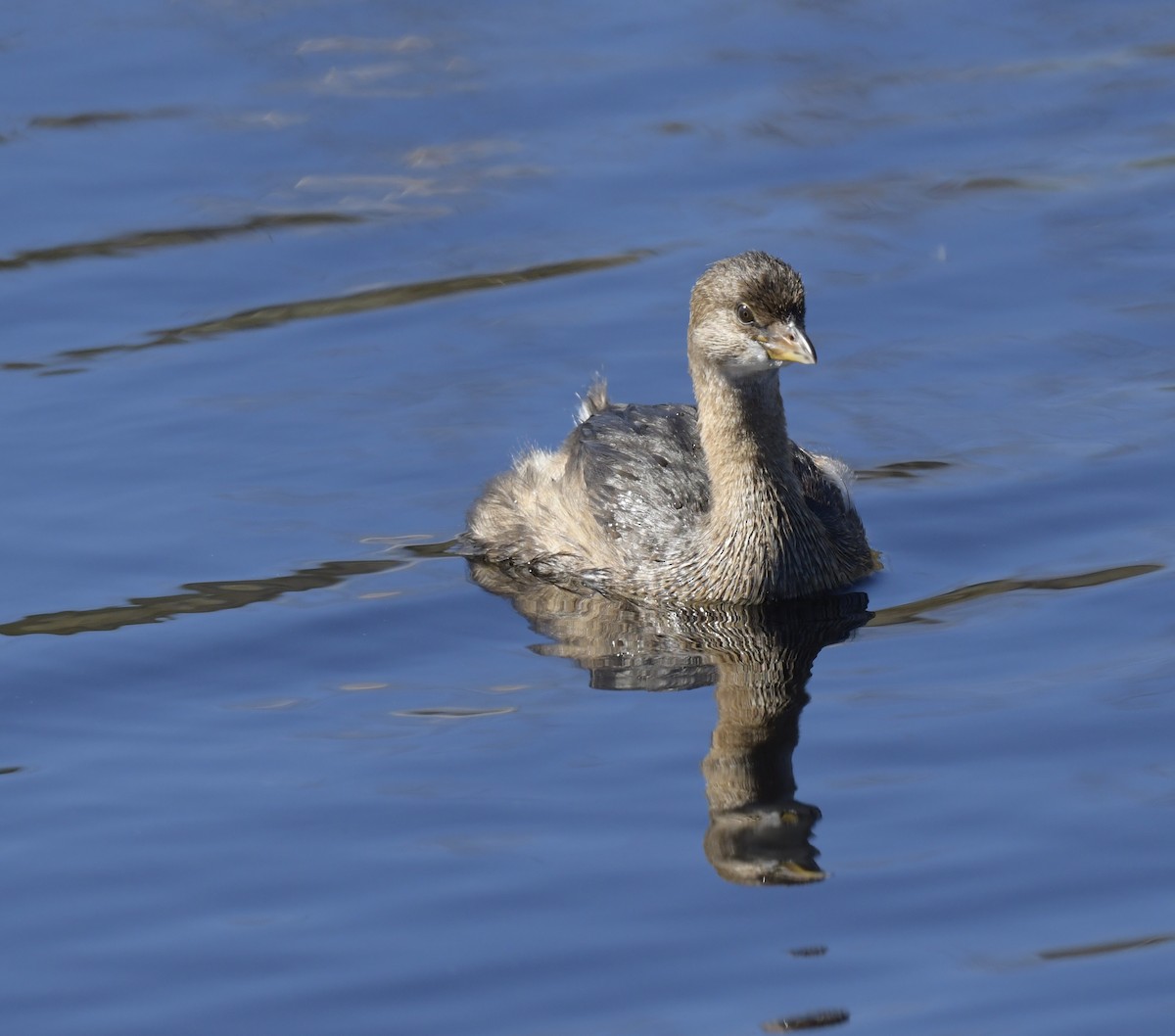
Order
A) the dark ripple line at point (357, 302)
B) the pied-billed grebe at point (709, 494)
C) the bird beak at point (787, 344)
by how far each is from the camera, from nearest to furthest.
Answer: the bird beak at point (787, 344), the pied-billed grebe at point (709, 494), the dark ripple line at point (357, 302)

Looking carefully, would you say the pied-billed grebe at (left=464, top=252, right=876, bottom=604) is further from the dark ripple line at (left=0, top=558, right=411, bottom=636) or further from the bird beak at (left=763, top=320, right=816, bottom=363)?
the dark ripple line at (left=0, top=558, right=411, bottom=636)

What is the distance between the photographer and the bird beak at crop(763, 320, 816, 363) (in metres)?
9.69

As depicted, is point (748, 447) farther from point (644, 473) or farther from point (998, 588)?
point (998, 588)

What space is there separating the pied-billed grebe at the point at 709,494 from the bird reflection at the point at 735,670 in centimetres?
14

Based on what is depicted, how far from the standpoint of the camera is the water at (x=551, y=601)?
7266 millimetres

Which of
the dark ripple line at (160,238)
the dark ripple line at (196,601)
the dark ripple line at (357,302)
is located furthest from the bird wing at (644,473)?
the dark ripple line at (160,238)

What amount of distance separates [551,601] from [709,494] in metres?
0.90

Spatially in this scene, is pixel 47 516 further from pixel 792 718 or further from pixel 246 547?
pixel 792 718

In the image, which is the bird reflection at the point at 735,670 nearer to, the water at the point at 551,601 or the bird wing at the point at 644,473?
the water at the point at 551,601

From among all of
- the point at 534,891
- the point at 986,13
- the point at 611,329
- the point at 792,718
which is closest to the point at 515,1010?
the point at 534,891

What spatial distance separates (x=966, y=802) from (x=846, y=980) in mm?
1201

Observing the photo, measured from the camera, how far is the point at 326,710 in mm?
9055

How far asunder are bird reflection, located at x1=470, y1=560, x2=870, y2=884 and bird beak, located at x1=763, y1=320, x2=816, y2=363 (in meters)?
1.09

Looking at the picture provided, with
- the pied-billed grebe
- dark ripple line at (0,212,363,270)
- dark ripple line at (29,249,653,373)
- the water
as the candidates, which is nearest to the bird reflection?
the water
